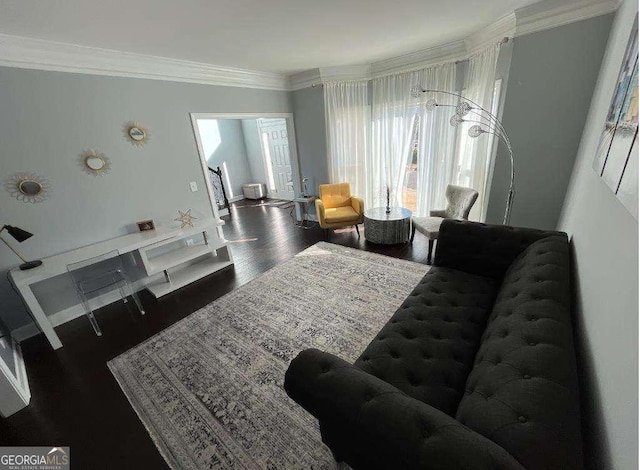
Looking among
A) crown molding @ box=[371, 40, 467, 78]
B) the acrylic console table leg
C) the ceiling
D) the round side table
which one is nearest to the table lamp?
the acrylic console table leg

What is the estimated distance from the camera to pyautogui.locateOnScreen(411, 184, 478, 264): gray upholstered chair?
296 centimetres

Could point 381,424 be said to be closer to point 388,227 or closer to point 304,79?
point 388,227

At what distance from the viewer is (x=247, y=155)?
7113mm

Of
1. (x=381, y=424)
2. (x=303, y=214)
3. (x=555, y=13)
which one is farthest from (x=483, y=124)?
(x=381, y=424)

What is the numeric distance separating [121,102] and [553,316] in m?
3.85

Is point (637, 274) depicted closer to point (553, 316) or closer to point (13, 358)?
point (553, 316)

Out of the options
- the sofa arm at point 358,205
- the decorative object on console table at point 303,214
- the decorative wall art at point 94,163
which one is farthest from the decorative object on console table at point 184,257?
the sofa arm at point 358,205

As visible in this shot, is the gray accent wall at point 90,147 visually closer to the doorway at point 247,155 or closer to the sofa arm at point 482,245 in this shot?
the doorway at point 247,155

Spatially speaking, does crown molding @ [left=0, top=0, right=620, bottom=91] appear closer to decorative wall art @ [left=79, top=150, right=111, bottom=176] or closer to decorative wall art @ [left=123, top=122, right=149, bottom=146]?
decorative wall art @ [left=123, top=122, right=149, bottom=146]

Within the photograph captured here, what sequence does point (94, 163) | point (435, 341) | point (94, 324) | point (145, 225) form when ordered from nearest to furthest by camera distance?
point (435, 341), point (94, 324), point (94, 163), point (145, 225)

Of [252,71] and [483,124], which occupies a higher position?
[252,71]

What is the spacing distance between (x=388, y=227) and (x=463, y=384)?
8.18 feet

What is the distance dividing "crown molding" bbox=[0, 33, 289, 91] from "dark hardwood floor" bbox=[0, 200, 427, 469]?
2.34 metres

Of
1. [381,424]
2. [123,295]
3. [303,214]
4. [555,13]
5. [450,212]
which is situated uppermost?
[555,13]
